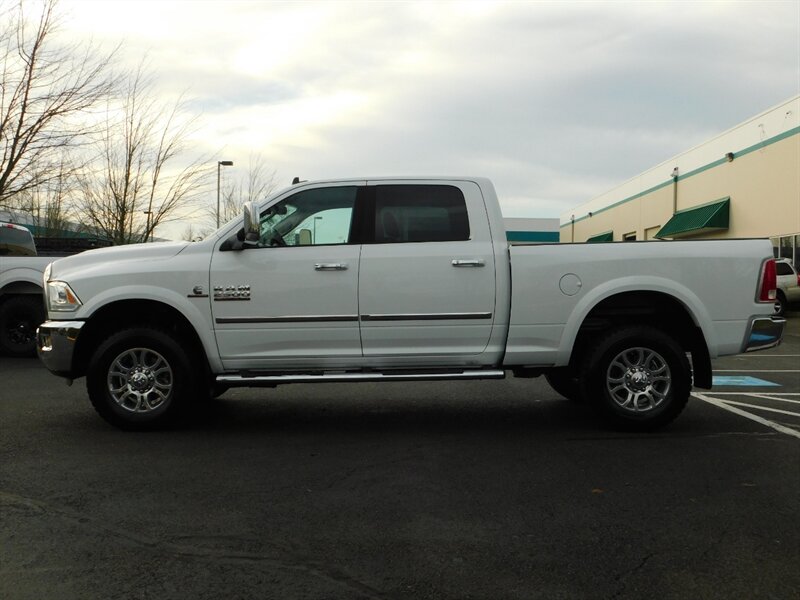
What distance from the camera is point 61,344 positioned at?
615 centimetres

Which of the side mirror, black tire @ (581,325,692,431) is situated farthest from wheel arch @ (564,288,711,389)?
the side mirror

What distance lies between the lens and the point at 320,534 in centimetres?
390

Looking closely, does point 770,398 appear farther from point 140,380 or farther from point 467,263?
point 140,380

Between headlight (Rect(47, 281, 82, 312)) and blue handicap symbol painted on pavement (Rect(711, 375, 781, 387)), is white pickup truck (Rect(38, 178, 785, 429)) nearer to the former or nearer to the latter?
headlight (Rect(47, 281, 82, 312))

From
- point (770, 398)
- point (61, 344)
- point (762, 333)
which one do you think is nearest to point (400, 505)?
point (61, 344)

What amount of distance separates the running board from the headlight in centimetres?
136

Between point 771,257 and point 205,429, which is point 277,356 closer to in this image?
point 205,429

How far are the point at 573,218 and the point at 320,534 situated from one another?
55.0 m

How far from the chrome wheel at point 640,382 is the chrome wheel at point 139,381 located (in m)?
3.72

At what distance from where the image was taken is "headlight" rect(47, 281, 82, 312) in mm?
6207

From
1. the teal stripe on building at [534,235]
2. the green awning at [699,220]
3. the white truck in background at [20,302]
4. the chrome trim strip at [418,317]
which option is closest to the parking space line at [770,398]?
the chrome trim strip at [418,317]

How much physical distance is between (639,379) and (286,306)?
3009 mm

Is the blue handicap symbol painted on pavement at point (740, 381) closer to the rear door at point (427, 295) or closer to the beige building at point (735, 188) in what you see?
the rear door at point (427, 295)

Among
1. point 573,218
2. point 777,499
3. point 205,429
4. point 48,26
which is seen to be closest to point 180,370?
point 205,429
